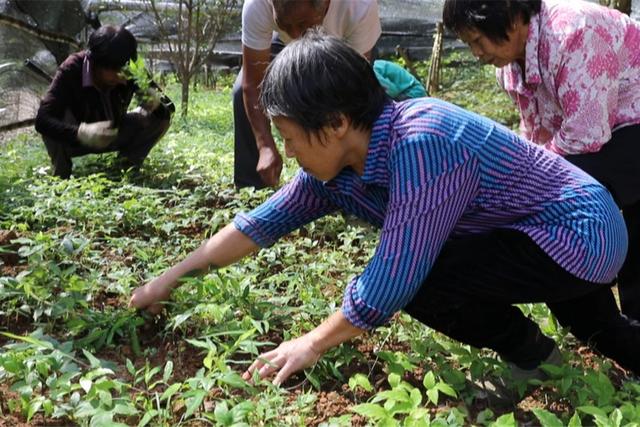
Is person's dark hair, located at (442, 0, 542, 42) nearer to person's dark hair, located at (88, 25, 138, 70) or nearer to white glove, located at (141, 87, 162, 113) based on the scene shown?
person's dark hair, located at (88, 25, 138, 70)

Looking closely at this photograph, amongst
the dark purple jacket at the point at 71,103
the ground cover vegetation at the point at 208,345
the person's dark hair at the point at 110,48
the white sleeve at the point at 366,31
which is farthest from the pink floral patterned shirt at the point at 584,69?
the dark purple jacket at the point at 71,103

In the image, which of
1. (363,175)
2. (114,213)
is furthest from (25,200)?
(363,175)

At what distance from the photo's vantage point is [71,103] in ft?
14.8

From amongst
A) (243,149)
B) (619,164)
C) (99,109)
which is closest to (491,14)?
(619,164)

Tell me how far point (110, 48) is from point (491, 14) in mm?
2614

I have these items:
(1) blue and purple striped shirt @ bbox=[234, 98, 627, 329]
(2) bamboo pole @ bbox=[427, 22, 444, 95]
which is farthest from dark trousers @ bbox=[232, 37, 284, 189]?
(2) bamboo pole @ bbox=[427, 22, 444, 95]

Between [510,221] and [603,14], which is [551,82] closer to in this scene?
[603,14]

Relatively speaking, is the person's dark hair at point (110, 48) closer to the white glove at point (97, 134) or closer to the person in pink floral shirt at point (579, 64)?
the white glove at point (97, 134)

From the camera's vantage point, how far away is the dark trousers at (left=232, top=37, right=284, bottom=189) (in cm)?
389

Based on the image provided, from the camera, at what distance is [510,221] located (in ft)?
6.23

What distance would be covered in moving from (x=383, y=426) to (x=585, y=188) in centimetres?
77

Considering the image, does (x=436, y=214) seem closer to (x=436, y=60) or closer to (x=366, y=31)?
(x=366, y=31)

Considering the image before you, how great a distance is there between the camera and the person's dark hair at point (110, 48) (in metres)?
4.19

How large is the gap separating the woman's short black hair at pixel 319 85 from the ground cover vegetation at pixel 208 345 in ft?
1.92
